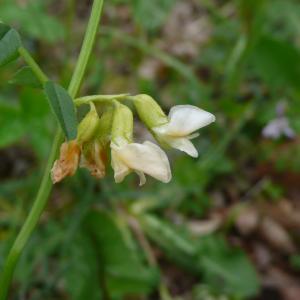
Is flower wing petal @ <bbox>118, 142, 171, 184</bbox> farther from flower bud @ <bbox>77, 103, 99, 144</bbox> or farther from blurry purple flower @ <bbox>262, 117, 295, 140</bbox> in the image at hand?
blurry purple flower @ <bbox>262, 117, 295, 140</bbox>

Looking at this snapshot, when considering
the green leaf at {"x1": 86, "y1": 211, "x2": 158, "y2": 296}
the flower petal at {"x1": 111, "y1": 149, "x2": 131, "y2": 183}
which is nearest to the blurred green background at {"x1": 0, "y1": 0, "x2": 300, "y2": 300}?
the green leaf at {"x1": 86, "y1": 211, "x2": 158, "y2": 296}

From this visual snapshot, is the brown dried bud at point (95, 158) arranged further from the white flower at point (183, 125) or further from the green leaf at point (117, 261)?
the green leaf at point (117, 261)

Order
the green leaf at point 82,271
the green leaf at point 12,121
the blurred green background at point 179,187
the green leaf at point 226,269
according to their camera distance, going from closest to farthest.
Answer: the green leaf at point 12,121 < the green leaf at point 82,271 < the blurred green background at point 179,187 < the green leaf at point 226,269

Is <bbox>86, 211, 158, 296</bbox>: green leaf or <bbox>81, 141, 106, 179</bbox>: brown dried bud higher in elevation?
<bbox>81, 141, 106, 179</bbox>: brown dried bud

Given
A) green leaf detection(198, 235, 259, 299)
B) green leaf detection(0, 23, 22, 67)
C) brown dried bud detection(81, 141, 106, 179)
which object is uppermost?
green leaf detection(0, 23, 22, 67)

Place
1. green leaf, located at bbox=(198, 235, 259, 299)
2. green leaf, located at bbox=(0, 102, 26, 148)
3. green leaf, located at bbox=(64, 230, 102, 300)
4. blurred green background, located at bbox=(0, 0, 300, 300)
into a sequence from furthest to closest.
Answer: green leaf, located at bbox=(198, 235, 259, 299)
blurred green background, located at bbox=(0, 0, 300, 300)
green leaf, located at bbox=(64, 230, 102, 300)
green leaf, located at bbox=(0, 102, 26, 148)

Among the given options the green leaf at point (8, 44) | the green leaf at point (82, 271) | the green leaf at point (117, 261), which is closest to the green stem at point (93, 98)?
the green leaf at point (8, 44)

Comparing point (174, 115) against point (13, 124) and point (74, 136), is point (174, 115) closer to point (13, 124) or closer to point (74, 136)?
point (74, 136)
